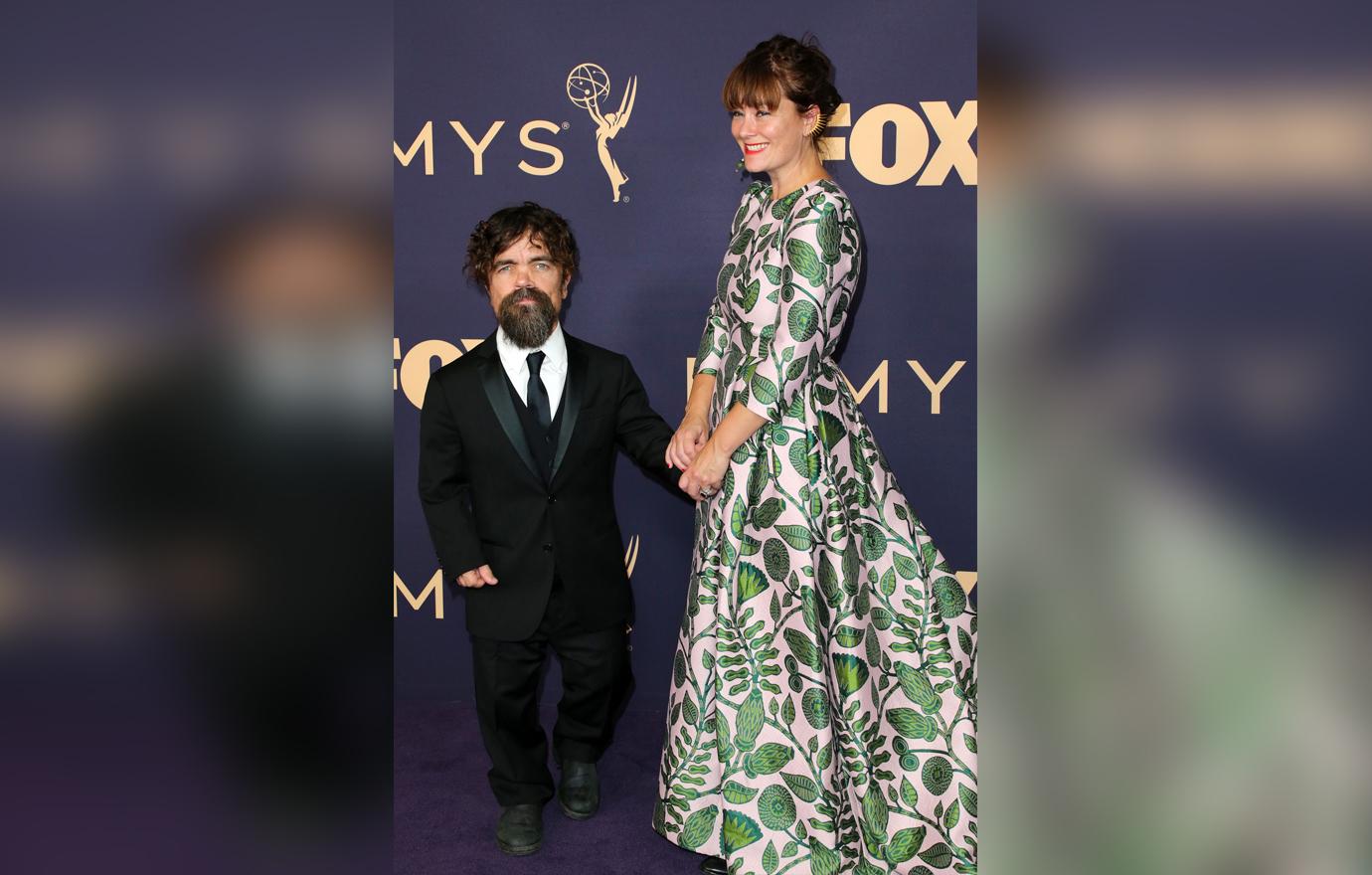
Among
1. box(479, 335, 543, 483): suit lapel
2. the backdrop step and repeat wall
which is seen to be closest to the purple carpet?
the backdrop step and repeat wall

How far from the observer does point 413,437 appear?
139 inches

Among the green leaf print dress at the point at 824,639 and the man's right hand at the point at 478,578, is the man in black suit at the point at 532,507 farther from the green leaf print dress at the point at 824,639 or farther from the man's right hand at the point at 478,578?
the green leaf print dress at the point at 824,639

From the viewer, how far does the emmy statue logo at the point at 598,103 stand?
10.9ft

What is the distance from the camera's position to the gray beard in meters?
2.69

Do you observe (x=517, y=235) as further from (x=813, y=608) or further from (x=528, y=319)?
(x=813, y=608)

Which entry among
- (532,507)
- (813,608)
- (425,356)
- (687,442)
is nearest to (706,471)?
(687,442)

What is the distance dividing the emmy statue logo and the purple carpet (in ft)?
5.92

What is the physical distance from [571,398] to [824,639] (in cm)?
96
